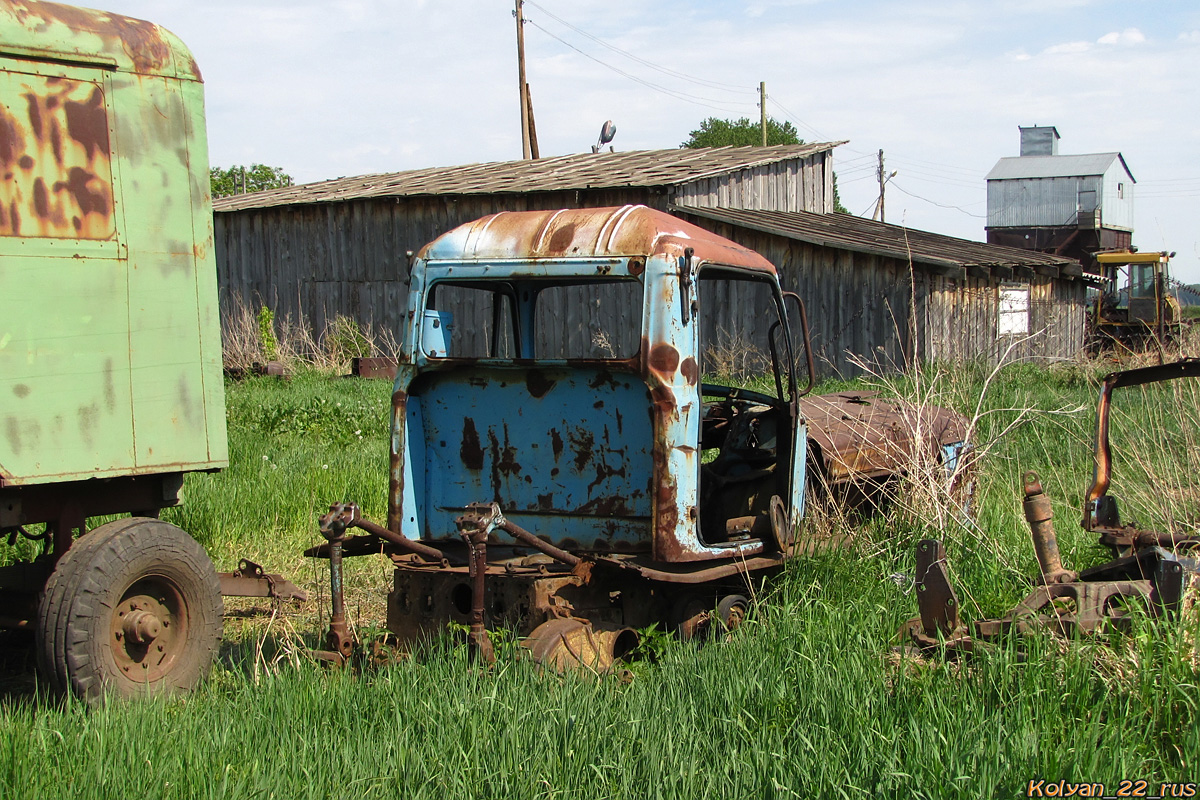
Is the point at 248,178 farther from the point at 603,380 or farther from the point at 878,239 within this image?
the point at 603,380

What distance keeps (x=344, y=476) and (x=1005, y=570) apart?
17.5 feet

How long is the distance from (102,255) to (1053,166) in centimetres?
4944

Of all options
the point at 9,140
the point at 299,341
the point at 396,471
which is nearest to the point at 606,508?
the point at 396,471

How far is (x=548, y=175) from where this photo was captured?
65.1ft

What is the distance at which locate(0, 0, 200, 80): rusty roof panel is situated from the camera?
4.47 meters

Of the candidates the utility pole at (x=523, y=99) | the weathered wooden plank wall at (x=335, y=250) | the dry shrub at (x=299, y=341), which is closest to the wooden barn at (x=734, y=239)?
the weathered wooden plank wall at (x=335, y=250)

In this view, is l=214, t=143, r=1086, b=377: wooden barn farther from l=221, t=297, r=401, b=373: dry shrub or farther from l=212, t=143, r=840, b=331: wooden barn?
l=221, t=297, r=401, b=373: dry shrub

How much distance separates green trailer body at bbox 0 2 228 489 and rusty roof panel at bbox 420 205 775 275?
3.97ft

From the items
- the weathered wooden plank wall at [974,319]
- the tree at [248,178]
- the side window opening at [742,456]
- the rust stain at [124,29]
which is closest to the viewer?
the rust stain at [124,29]

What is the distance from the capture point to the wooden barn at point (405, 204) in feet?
61.5

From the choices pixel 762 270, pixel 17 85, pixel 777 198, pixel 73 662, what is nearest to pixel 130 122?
pixel 17 85

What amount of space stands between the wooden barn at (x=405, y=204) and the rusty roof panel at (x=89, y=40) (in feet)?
42.6

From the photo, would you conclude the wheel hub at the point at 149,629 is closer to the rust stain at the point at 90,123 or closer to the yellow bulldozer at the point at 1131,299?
the rust stain at the point at 90,123

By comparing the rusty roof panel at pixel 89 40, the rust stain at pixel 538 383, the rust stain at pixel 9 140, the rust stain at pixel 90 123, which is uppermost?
the rusty roof panel at pixel 89 40
